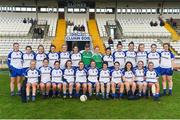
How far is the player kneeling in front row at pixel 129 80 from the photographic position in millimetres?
9609

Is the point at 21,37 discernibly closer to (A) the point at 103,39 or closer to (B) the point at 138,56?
(A) the point at 103,39

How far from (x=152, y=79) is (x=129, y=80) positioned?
2.09 ft

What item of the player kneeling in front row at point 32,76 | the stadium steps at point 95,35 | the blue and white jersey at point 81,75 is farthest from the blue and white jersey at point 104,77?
the stadium steps at point 95,35

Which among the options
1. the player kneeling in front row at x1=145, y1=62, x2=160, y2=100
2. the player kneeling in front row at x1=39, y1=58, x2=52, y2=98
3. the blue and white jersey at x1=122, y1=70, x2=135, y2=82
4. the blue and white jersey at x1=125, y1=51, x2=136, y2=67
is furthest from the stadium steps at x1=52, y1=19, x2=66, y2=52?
the player kneeling in front row at x1=145, y1=62, x2=160, y2=100

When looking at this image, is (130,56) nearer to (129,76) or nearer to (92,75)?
(129,76)

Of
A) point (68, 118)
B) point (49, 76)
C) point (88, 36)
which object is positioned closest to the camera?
point (68, 118)

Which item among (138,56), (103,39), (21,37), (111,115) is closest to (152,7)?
(103,39)

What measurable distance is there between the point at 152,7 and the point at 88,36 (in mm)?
9763

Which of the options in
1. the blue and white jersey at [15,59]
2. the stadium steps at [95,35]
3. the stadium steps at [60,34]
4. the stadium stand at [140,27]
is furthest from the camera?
the stadium stand at [140,27]

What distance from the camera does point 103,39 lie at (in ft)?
91.8

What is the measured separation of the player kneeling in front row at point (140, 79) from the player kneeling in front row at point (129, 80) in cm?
14

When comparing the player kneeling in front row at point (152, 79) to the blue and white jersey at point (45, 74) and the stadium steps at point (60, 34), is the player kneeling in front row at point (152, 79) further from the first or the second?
the stadium steps at point (60, 34)

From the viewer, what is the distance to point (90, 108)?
8500 millimetres

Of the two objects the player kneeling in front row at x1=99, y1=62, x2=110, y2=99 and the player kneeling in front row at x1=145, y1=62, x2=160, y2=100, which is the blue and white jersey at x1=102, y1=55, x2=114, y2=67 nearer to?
the player kneeling in front row at x1=99, y1=62, x2=110, y2=99
